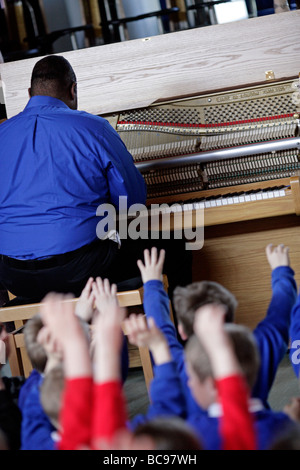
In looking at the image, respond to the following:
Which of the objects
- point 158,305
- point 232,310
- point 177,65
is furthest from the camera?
point 177,65

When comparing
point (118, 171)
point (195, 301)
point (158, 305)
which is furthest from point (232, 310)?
point (118, 171)

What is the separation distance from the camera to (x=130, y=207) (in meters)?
3.11

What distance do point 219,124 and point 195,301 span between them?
1.78 meters

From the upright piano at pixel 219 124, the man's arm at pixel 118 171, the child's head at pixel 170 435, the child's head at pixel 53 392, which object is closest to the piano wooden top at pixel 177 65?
the upright piano at pixel 219 124

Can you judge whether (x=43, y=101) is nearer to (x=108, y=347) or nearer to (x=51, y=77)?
(x=51, y=77)

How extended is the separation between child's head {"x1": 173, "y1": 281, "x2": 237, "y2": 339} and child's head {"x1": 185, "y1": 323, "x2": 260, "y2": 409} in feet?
1.30

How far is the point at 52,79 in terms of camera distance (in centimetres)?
317

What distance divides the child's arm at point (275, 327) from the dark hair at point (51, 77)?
5.26ft

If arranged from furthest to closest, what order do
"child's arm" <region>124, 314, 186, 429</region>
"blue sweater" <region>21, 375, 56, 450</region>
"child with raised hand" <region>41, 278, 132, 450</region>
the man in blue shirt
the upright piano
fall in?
1. the upright piano
2. the man in blue shirt
3. "blue sweater" <region>21, 375, 56, 450</region>
4. "child's arm" <region>124, 314, 186, 429</region>
5. "child with raised hand" <region>41, 278, 132, 450</region>

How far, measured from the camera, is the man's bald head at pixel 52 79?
317cm

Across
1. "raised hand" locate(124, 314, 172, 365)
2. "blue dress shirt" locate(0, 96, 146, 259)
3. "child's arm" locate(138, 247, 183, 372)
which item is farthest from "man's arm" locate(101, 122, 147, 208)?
"raised hand" locate(124, 314, 172, 365)

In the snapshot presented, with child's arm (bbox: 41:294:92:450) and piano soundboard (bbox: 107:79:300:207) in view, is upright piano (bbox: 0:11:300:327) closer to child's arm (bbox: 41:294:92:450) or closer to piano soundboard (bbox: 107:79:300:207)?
piano soundboard (bbox: 107:79:300:207)

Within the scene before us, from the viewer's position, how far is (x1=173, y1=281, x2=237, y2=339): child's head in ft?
6.16
